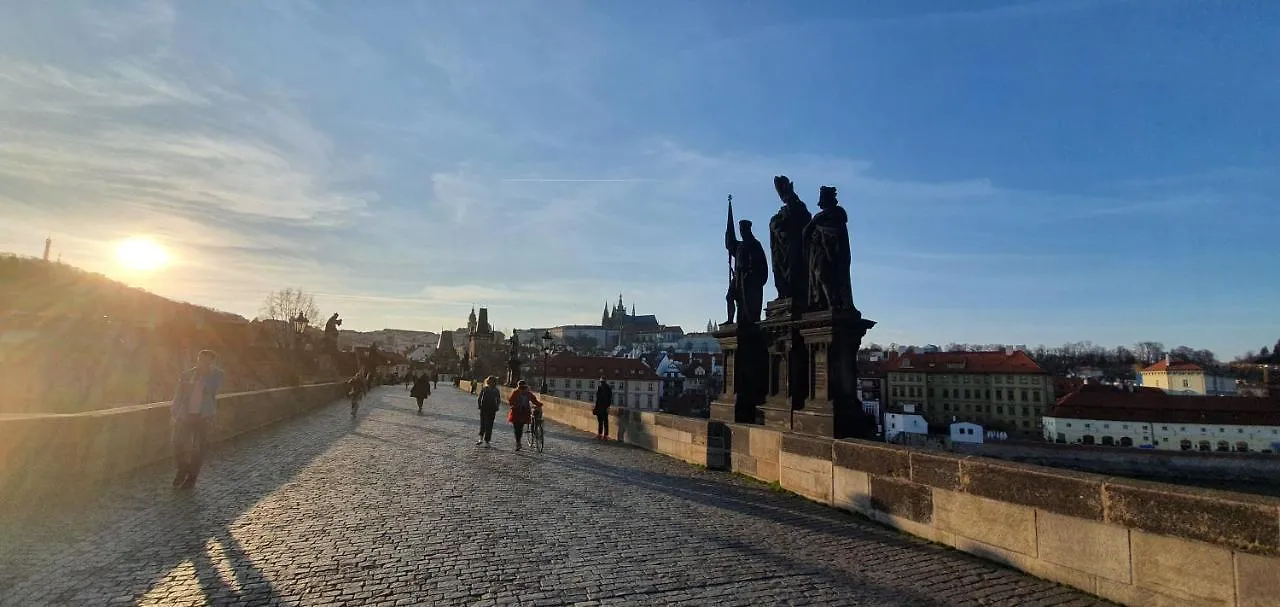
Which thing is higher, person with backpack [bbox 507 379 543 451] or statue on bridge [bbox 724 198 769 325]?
statue on bridge [bbox 724 198 769 325]

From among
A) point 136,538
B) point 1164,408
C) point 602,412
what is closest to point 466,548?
point 136,538

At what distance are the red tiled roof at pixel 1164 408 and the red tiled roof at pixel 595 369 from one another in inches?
2154

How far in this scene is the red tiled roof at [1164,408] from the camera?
42709mm

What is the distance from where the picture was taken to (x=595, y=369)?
95812 millimetres

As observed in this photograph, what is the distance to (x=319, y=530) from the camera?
18.3ft

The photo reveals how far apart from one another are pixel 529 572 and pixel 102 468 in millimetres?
6522

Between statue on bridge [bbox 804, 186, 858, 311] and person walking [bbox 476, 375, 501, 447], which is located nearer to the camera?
statue on bridge [bbox 804, 186, 858, 311]

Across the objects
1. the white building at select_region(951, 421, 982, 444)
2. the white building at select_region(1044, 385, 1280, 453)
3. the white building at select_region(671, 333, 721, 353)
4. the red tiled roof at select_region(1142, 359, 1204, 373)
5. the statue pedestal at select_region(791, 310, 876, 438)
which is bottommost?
the white building at select_region(951, 421, 982, 444)

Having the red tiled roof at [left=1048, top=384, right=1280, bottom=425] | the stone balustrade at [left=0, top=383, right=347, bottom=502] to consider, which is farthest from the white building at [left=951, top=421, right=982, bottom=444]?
the stone balustrade at [left=0, top=383, right=347, bottom=502]

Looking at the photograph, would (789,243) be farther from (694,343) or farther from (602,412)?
(694,343)

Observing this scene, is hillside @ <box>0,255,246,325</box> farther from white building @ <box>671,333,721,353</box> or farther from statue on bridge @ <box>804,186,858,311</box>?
white building @ <box>671,333,721,353</box>

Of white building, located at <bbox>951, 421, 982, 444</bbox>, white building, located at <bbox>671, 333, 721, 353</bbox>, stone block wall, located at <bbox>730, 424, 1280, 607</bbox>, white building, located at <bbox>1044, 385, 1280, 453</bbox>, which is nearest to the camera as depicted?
stone block wall, located at <bbox>730, 424, 1280, 607</bbox>

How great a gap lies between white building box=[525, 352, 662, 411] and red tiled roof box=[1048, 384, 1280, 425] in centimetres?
5446

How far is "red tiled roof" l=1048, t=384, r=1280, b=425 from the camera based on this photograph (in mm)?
42709
